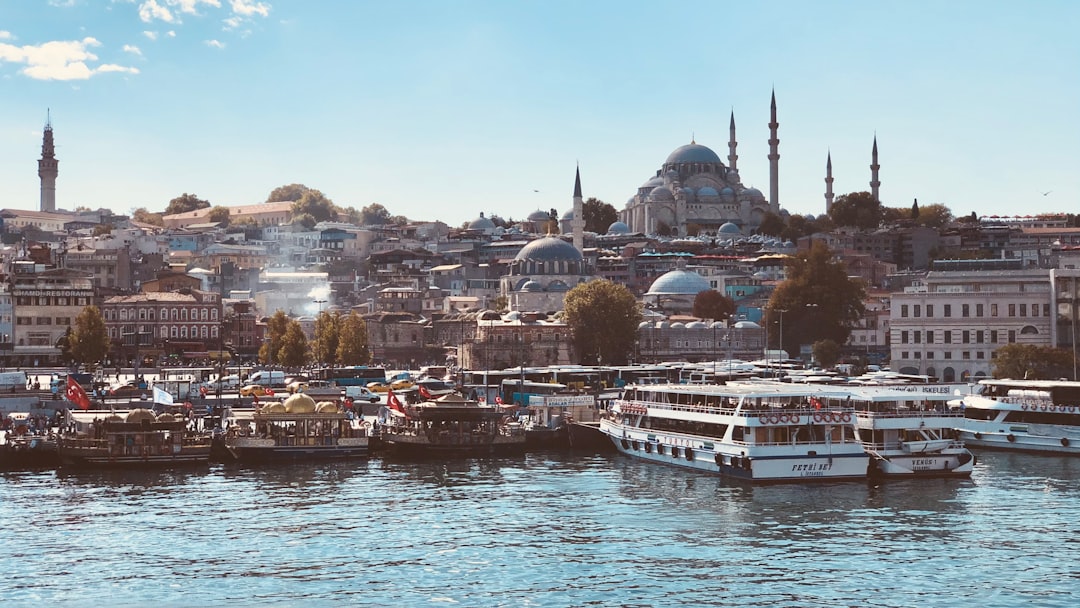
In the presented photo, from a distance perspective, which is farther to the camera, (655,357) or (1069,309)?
(655,357)

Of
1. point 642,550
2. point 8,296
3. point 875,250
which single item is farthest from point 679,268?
point 642,550

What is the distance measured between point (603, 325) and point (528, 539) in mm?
54815

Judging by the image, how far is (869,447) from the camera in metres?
39.1

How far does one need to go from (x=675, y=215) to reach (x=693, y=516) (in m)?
128

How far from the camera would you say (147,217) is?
184625 millimetres

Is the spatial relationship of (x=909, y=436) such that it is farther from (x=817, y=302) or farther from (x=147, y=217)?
(x=147, y=217)

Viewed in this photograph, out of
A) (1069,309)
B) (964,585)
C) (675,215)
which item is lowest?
(964,585)

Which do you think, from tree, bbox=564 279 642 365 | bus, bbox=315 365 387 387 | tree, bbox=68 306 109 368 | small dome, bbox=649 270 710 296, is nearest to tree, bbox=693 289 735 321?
small dome, bbox=649 270 710 296

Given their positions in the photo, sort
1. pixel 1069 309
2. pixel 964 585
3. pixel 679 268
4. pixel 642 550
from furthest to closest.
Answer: pixel 679 268 → pixel 1069 309 → pixel 642 550 → pixel 964 585

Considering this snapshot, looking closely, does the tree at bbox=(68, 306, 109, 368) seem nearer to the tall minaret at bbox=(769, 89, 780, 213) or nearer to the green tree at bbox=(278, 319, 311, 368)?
the green tree at bbox=(278, 319, 311, 368)

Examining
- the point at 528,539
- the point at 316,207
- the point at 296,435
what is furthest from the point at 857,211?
the point at 528,539

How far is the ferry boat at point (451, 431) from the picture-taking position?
4419 centimetres

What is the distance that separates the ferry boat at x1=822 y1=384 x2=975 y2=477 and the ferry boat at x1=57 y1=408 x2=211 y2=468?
58.0 ft

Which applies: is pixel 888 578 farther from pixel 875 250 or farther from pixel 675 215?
pixel 675 215
